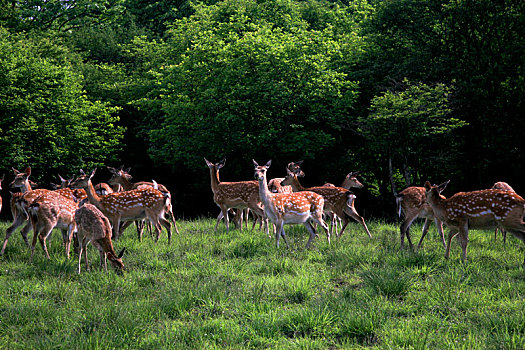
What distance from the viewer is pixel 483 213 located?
7906 millimetres

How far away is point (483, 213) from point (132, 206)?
6.46m

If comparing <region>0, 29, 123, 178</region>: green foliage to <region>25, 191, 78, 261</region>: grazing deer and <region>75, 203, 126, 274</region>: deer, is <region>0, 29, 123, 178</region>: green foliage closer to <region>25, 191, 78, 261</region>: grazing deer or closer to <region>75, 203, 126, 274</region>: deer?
<region>25, 191, 78, 261</region>: grazing deer

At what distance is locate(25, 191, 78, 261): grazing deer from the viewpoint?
8.34 metres

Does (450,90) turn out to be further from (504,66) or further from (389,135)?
(389,135)

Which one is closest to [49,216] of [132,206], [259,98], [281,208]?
[132,206]

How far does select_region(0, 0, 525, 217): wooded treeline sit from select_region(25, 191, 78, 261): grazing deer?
29.2 feet

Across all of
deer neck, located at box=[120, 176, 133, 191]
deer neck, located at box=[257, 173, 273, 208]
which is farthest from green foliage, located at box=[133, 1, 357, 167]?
deer neck, located at box=[257, 173, 273, 208]

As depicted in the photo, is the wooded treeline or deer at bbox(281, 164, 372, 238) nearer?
deer at bbox(281, 164, 372, 238)

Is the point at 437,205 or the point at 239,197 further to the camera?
the point at 239,197

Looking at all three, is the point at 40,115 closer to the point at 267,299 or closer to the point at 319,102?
the point at 319,102

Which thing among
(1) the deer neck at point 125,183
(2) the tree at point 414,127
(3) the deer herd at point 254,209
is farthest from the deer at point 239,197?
(2) the tree at point 414,127

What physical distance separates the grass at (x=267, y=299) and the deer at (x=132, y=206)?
1.05 m

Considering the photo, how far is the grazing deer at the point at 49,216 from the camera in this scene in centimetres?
834

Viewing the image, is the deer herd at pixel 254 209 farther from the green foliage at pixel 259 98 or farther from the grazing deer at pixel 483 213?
the green foliage at pixel 259 98
